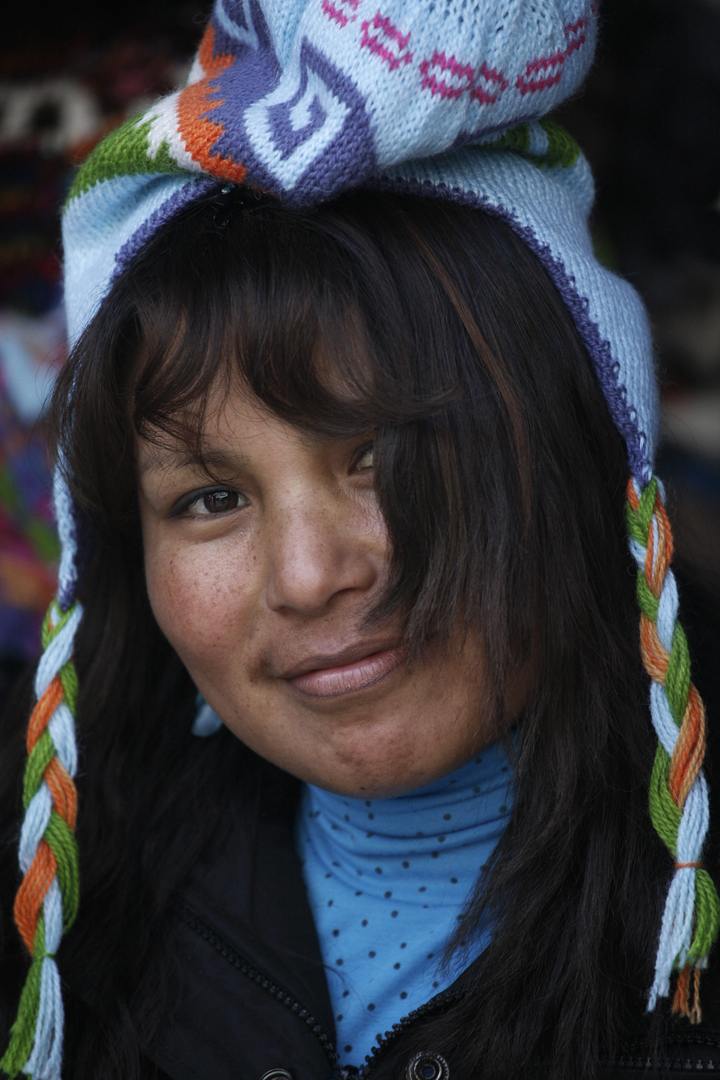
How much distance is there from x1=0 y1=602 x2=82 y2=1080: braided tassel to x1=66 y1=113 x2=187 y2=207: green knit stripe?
533mm

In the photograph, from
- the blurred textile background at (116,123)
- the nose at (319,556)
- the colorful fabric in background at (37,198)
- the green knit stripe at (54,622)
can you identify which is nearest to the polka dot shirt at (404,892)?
the nose at (319,556)

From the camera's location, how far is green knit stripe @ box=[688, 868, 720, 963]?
4.00 ft

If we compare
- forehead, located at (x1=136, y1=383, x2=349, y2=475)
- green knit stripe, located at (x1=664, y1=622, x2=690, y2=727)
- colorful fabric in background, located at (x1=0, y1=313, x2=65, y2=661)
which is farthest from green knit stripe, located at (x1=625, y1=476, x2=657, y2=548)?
colorful fabric in background, located at (x1=0, y1=313, x2=65, y2=661)

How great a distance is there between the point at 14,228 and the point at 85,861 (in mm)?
1493

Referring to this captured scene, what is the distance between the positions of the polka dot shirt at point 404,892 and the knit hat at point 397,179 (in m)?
0.23

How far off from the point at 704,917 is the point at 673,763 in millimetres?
154

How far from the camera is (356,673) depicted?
1.30 m

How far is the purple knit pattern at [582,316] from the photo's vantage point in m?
1.31

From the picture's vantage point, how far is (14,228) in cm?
256

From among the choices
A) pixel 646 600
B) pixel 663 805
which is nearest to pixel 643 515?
pixel 646 600

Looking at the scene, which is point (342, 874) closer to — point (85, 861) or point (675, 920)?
point (85, 861)

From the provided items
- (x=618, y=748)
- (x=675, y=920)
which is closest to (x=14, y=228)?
(x=618, y=748)

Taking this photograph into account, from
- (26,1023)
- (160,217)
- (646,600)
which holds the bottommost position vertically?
(26,1023)

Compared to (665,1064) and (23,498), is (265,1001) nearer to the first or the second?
(665,1064)
